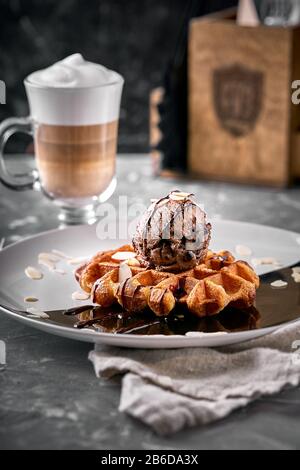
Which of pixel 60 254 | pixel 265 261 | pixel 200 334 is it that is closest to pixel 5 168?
pixel 60 254

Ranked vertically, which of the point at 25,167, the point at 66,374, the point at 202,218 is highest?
the point at 202,218

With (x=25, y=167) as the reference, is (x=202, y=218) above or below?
above

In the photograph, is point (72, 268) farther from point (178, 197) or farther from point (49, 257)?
point (178, 197)

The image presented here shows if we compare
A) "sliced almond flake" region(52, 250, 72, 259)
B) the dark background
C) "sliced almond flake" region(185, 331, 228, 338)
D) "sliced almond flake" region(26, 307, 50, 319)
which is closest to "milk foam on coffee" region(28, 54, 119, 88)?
"sliced almond flake" region(52, 250, 72, 259)

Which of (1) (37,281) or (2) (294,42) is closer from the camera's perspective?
(1) (37,281)

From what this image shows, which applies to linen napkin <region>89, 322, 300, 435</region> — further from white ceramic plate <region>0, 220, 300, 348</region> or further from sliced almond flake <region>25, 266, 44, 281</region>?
sliced almond flake <region>25, 266, 44, 281</region>

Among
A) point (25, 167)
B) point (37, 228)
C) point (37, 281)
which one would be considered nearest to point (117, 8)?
point (25, 167)

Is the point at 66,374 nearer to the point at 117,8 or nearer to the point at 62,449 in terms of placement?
the point at 62,449
